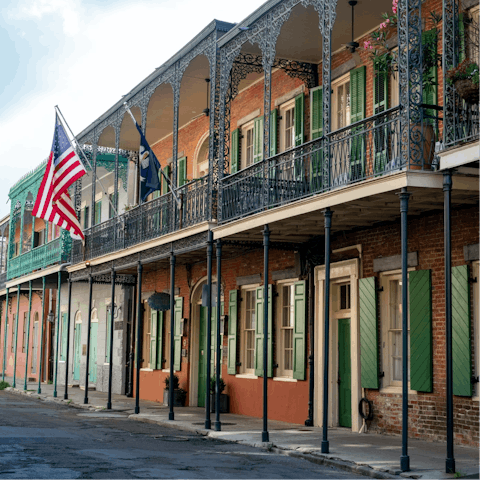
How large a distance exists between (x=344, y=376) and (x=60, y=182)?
8150 mm

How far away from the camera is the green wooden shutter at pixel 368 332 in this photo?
12.0 metres

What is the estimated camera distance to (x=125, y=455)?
9484 mm

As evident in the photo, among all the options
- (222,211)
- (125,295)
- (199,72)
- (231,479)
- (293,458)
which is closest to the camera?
(231,479)

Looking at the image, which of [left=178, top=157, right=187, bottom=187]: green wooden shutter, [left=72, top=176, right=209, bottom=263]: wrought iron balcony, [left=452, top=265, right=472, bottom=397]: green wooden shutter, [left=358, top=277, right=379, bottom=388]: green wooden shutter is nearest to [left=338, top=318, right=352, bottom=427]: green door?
[left=358, top=277, right=379, bottom=388]: green wooden shutter

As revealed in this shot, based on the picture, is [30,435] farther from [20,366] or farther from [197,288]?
[20,366]

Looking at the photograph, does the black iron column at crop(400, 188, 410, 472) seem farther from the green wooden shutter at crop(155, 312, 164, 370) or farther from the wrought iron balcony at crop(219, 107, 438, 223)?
the green wooden shutter at crop(155, 312, 164, 370)

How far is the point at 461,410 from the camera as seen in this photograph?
34.0ft

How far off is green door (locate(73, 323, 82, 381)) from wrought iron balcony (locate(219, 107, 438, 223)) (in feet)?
43.7

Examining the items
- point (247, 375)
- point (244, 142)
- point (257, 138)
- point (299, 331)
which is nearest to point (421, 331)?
point (299, 331)

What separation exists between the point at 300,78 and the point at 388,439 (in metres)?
6.80

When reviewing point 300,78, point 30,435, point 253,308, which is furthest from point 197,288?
point 30,435

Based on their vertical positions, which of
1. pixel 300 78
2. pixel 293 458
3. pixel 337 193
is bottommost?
pixel 293 458

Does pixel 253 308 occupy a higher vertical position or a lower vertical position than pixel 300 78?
lower

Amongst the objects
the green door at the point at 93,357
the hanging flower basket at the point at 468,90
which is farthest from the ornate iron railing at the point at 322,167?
the green door at the point at 93,357
